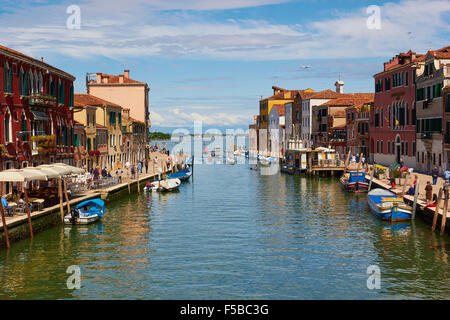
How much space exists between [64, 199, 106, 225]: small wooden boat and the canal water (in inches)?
25.9

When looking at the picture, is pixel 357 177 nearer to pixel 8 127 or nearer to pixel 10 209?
pixel 8 127

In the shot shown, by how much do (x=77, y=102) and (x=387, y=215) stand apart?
34661 millimetres

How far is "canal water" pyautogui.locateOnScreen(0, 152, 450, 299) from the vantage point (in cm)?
2094

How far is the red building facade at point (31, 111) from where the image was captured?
115 ft

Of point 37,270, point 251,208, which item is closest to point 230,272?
point 37,270

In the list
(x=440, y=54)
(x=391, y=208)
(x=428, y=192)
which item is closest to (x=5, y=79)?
(x=391, y=208)

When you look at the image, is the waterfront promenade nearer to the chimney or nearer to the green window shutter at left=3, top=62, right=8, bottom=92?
the green window shutter at left=3, top=62, right=8, bottom=92

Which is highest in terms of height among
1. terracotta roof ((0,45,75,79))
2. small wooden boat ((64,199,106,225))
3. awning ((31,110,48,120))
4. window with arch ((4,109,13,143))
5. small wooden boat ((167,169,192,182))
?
terracotta roof ((0,45,75,79))

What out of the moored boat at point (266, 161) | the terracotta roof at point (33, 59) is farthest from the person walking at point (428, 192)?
the moored boat at point (266, 161)

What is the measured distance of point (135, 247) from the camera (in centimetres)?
2831

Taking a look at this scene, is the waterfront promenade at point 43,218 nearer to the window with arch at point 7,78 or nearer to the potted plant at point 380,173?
the window with arch at point 7,78

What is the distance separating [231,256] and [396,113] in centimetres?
4435

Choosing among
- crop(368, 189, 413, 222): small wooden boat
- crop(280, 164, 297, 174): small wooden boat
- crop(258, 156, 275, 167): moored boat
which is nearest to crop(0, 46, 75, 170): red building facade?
crop(368, 189, 413, 222): small wooden boat
